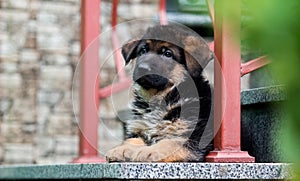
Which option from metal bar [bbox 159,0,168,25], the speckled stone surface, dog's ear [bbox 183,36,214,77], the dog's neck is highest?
metal bar [bbox 159,0,168,25]

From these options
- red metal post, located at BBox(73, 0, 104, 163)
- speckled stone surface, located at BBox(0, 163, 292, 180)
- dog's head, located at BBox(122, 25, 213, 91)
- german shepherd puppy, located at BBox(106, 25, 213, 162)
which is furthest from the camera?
red metal post, located at BBox(73, 0, 104, 163)

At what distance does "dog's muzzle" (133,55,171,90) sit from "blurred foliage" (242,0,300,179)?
7.23ft

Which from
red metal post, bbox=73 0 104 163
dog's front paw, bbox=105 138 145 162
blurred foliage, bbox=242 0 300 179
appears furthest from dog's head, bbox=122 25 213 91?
blurred foliage, bbox=242 0 300 179

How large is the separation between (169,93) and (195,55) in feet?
0.61

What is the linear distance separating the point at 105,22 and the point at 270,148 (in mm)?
4406

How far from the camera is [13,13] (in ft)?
22.1

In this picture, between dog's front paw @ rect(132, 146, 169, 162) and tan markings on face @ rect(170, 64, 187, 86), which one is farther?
tan markings on face @ rect(170, 64, 187, 86)

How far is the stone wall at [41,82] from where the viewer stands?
260 inches

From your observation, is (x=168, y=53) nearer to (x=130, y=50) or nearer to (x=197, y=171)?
(x=130, y=50)

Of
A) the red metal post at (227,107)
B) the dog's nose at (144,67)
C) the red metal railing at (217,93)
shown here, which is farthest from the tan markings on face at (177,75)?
the red metal post at (227,107)

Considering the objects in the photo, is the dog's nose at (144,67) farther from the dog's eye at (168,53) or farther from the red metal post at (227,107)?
the red metal post at (227,107)

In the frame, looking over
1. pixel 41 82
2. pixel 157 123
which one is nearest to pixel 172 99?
pixel 157 123

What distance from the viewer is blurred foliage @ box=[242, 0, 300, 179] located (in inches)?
16.1

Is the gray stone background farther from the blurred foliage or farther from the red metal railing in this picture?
the blurred foliage
